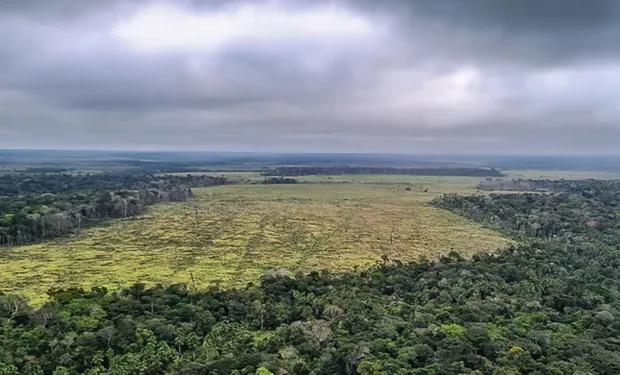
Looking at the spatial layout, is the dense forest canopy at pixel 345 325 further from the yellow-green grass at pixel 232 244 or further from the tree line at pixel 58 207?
the tree line at pixel 58 207

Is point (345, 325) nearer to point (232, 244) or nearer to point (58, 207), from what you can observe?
point (232, 244)

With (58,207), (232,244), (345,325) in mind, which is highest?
(58,207)

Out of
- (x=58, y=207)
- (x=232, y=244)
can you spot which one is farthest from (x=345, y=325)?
(x=58, y=207)

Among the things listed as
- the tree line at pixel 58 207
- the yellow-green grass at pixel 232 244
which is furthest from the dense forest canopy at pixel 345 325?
the tree line at pixel 58 207

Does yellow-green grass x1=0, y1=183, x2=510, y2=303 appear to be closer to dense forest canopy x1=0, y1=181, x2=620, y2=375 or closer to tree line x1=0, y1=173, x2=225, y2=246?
tree line x1=0, y1=173, x2=225, y2=246

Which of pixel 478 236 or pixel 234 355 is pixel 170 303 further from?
pixel 478 236

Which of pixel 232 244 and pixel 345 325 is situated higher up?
pixel 345 325

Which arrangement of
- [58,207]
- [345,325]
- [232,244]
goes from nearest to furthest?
[345,325] → [232,244] → [58,207]
